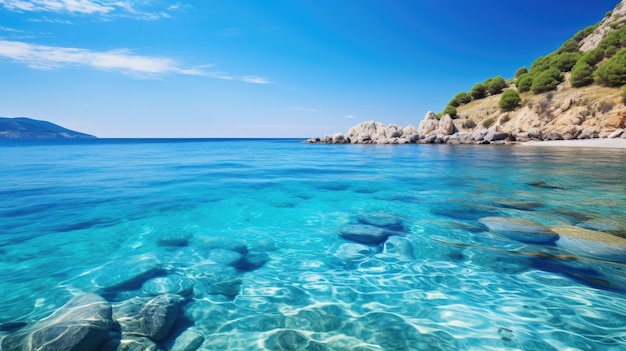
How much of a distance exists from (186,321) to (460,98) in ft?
309

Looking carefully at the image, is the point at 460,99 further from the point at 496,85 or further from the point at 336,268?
the point at 336,268

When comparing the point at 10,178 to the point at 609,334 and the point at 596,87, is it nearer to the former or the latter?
the point at 609,334

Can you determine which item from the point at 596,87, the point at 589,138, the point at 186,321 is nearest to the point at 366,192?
the point at 186,321

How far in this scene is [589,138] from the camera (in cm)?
4134

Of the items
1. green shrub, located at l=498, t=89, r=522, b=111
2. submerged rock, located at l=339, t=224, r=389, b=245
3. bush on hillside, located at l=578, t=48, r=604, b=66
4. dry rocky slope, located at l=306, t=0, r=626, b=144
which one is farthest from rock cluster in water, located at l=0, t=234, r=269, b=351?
bush on hillside, located at l=578, t=48, r=604, b=66

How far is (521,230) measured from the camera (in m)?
7.31

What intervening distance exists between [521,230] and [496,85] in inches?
3490

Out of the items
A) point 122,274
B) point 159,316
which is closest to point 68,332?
point 159,316

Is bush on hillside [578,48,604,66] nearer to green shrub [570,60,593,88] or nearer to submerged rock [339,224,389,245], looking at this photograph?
green shrub [570,60,593,88]

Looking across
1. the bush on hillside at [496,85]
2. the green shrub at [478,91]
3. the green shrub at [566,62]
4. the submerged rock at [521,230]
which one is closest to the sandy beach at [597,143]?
the green shrub at [566,62]

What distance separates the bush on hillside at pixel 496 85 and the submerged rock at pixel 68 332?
9572cm

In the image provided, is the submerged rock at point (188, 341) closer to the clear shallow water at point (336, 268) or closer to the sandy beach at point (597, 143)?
the clear shallow water at point (336, 268)

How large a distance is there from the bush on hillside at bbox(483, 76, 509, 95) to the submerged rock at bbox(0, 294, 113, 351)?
95722 mm

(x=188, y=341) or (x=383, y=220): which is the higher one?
(x=383, y=220)
